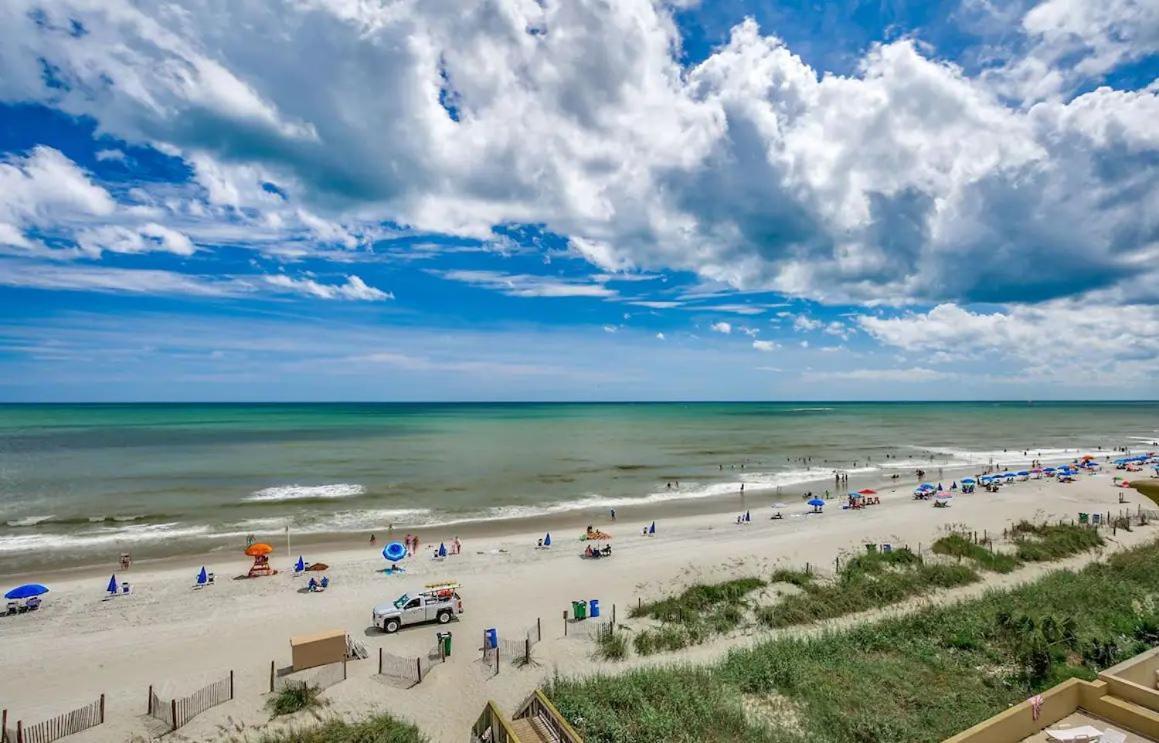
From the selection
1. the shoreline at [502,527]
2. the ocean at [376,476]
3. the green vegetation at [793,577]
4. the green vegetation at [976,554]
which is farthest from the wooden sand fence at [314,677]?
the green vegetation at [976,554]

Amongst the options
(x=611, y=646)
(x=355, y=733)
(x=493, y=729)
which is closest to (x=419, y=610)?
(x=611, y=646)

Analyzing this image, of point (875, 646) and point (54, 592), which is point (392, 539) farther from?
point (875, 646)

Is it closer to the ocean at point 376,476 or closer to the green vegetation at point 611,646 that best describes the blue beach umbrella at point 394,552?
the ocean at point 376,476

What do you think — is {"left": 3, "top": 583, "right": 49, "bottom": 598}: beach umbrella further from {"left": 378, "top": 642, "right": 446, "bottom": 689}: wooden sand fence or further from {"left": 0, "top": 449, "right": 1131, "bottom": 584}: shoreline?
{"left": 378, "top": 642, "right": 446, "bottom": 689}: wooden sand fence

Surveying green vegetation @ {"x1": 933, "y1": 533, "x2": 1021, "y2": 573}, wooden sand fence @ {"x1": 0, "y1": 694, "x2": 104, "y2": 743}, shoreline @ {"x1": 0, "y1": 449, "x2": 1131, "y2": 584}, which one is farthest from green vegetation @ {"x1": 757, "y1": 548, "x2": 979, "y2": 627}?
wooden sand fence @ {"x1": 0, "y1": 694, "x2": 104, "y2": 743}

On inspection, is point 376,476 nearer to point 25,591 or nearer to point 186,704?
point 25,591

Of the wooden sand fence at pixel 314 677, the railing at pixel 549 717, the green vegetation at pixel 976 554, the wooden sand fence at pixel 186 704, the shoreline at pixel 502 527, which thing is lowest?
the shoreline at pixel 502 527
